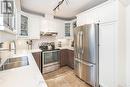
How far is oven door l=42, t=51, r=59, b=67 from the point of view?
12.5ft

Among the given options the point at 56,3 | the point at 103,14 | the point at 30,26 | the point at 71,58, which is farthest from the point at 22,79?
the point at 71,58

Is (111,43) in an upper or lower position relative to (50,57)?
upper

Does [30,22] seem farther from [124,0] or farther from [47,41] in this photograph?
[124,0]

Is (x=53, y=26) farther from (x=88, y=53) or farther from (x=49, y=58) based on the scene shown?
(x=88, y=53)

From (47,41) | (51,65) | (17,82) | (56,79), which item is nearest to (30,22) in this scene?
(47,41)

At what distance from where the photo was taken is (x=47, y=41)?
4512 millimetres

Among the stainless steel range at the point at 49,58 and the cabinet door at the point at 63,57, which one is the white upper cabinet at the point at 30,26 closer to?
the stainless steel range at the point at 49,58

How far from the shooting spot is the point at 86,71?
9.20 feet

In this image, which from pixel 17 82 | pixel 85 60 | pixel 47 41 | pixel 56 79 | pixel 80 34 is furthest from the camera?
pixel 47 41

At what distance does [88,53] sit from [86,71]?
54 cm

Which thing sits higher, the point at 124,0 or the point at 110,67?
the point at 124,0

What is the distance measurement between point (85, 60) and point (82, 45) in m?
0.45

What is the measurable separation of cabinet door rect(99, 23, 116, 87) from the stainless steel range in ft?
6.82

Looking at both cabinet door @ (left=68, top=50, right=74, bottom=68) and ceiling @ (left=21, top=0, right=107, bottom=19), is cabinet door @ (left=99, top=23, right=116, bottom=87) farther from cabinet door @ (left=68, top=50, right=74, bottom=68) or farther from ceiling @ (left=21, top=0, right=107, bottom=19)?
cabinet door @ (left=68, top=50, right=74, bottom=68)
